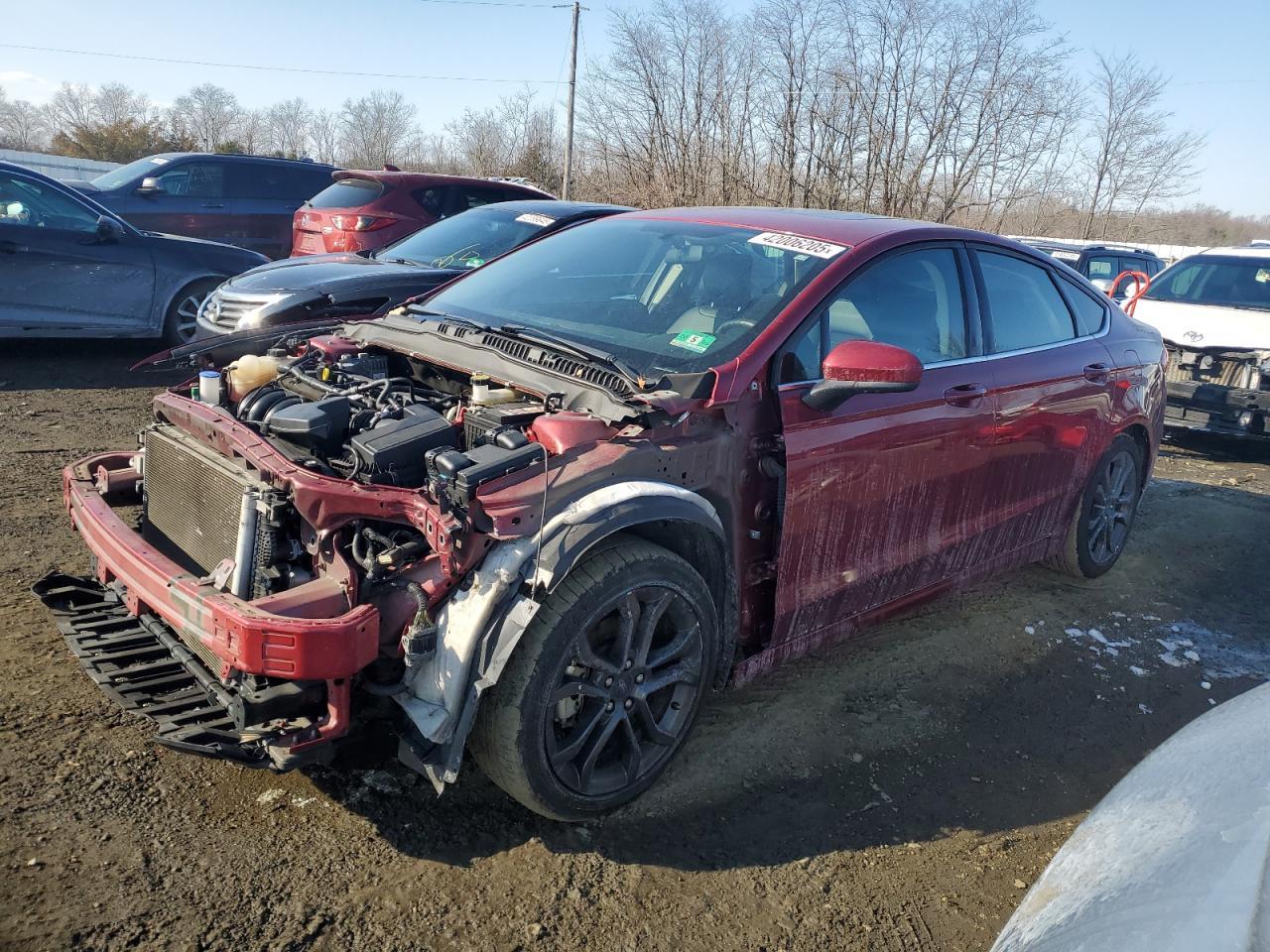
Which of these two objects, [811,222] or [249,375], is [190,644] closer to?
[249,375]

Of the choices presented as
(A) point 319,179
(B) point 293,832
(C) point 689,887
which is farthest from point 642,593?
(A) point 319,179

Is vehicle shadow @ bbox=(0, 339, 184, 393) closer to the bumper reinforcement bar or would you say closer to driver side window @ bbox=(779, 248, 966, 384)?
the bumper reinforcement bar

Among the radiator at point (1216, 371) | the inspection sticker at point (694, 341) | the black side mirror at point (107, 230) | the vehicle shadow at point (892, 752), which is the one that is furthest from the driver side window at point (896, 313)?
the black side mirror at point (107, 230)

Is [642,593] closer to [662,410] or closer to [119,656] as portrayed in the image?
[662,410]

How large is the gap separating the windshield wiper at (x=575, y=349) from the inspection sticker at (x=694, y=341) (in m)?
0.23

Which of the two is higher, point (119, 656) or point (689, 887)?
point (119, 656)

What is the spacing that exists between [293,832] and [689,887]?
115cm

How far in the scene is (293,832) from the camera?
2.73 meters

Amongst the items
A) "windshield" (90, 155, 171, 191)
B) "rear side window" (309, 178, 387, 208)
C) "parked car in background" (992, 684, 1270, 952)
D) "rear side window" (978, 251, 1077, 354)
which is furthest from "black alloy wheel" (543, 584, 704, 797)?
"windshield" (90, 155, 171, 191)

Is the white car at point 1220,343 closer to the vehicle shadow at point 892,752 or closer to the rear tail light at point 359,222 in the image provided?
the vehicle shadow at point 892,752

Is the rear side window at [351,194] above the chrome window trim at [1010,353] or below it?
above

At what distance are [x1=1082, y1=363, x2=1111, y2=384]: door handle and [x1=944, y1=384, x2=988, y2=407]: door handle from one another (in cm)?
103

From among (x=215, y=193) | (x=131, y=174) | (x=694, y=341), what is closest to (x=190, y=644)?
(x=694, y=341)

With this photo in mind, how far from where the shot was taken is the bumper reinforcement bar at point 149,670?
2.45 meters
